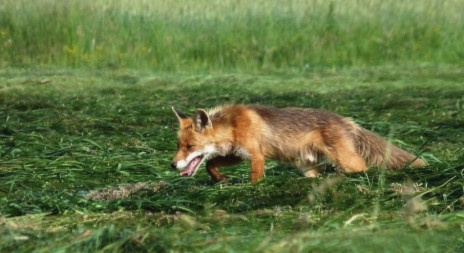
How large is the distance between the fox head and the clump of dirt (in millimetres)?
906

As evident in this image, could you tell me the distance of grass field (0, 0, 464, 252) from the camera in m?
4.86

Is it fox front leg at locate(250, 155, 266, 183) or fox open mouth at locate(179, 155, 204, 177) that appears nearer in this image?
fox front leg at locate(250, 155, 266, 183)

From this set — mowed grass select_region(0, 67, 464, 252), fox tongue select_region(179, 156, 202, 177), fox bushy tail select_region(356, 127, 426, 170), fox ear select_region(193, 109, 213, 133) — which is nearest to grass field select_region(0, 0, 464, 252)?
mowed grass select_region(0, 67, 464, 252)

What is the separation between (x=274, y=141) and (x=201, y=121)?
606mm

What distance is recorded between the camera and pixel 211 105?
12.9 metres

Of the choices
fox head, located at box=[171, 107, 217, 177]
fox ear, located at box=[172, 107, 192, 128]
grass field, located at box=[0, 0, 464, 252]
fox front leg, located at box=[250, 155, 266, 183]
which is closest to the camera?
grass field, located at box=[0, 0, 464, 252]

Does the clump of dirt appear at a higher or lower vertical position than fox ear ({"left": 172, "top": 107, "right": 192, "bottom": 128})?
lower

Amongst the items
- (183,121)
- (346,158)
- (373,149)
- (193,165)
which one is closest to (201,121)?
(183,121)

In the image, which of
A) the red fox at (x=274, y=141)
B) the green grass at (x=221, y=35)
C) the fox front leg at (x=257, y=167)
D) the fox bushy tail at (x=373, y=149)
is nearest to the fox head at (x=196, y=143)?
the red fox at (x=274, y=141)

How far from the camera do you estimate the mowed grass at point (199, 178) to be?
14.8 feet

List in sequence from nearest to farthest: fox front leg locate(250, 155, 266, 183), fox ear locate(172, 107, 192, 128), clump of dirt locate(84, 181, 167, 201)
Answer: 1. clump of dirt locate(84, 181, 167, 201)
2. fox front leg locate(250, 155, 266, 183)
3. fox ear locate(172, 107, 192, 128)

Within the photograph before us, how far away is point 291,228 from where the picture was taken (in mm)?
5098

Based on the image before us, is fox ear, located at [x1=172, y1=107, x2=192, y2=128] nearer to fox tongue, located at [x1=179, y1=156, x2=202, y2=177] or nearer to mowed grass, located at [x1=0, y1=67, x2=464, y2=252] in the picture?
fox tongue, located at [x1=179, y1=156, x2=202, y2=177]

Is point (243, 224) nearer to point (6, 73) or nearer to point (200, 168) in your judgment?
point (200, 168)
